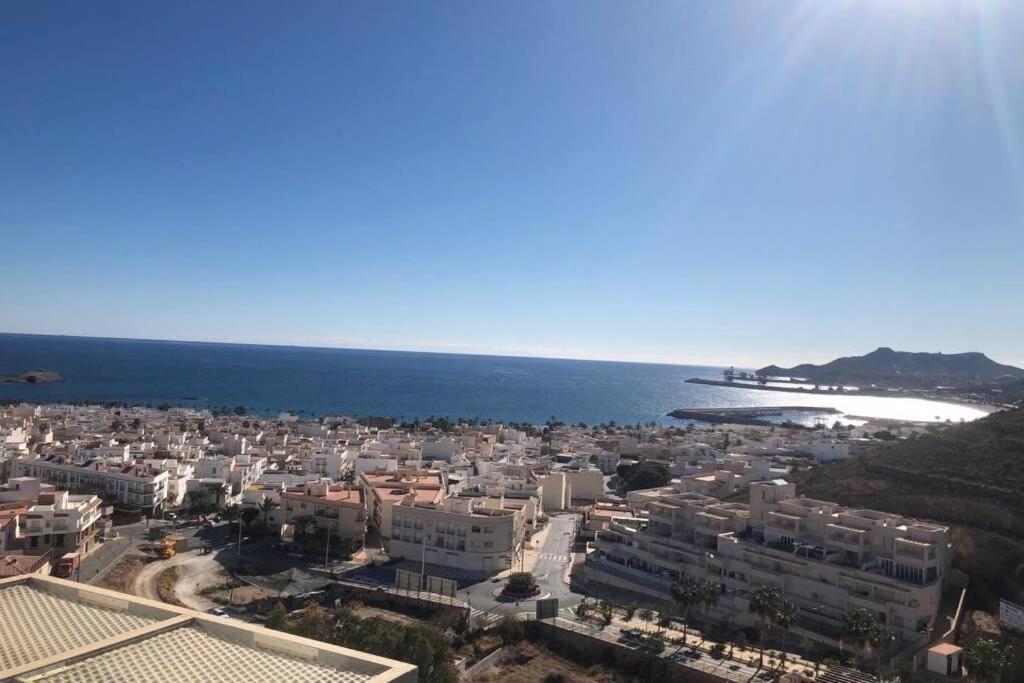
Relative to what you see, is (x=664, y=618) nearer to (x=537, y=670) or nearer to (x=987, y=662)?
(x=537, y=670)

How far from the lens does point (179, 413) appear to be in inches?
3932

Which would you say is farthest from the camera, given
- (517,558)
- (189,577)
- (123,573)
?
(517,558)

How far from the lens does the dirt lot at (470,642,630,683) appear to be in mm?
24391

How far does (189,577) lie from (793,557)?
2840 cm

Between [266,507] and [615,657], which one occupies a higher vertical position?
[266,507]

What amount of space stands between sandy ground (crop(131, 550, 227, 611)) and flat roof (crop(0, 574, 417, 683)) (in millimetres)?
20335

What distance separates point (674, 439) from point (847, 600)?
62.6 meters

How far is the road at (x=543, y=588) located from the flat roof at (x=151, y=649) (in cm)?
2073

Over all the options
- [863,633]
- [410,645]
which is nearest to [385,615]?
[410,645]

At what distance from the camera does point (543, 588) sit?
110ft

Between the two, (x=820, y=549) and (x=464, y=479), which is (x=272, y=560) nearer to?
(x=464, y=479)

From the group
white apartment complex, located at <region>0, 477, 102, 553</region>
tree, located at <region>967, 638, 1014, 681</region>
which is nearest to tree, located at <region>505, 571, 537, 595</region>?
tree, located at <region>967, 638, 1014, 681</region>

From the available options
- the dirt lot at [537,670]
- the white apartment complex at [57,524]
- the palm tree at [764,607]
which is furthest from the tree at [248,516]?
the palm tree at [764,607]

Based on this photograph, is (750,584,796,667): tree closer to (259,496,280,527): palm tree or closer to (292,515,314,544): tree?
(292,515,314,544): tree
